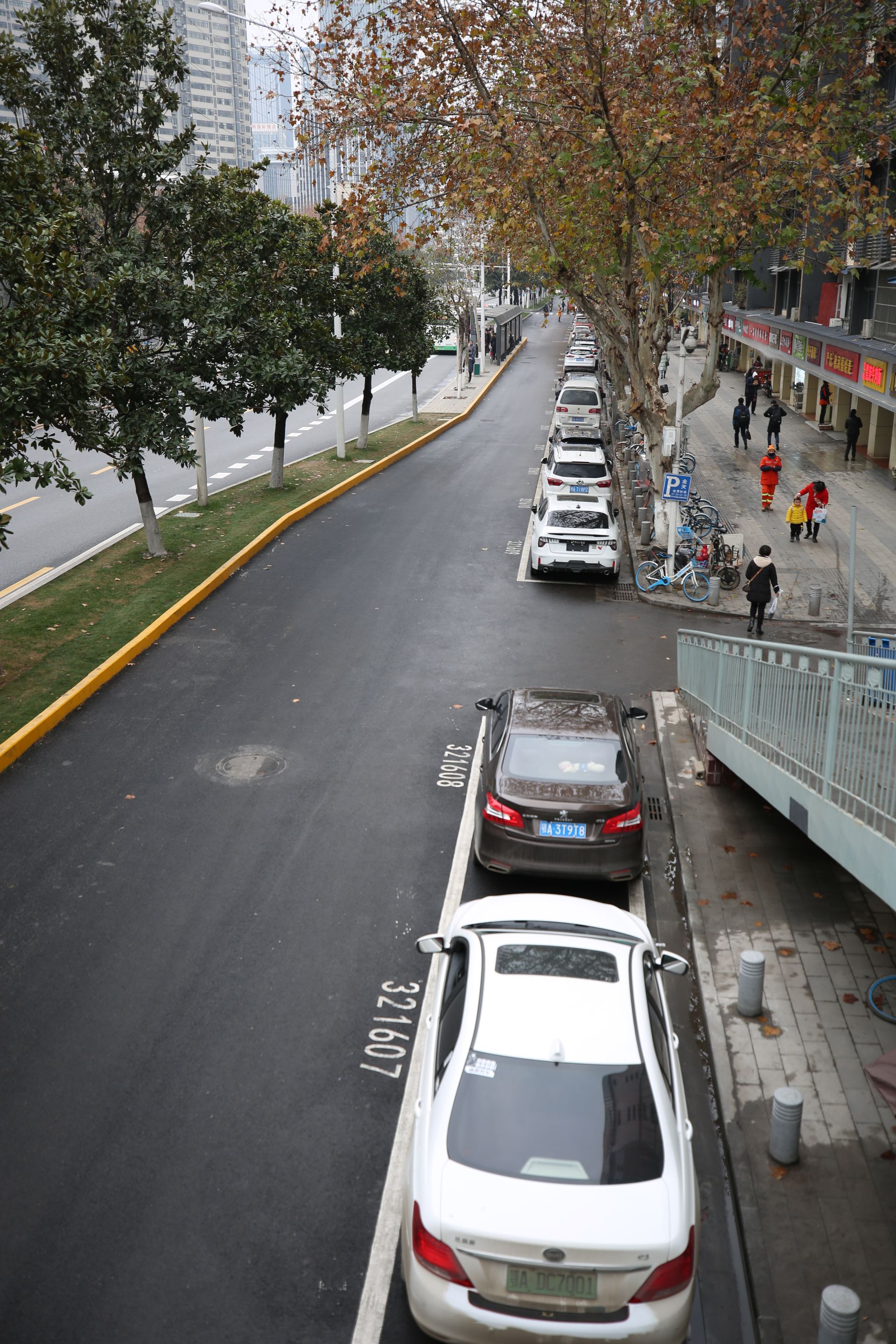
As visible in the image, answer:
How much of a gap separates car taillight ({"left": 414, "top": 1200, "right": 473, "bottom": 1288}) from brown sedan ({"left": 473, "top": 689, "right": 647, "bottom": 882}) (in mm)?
4481

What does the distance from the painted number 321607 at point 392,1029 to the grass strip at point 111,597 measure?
22.1 ft

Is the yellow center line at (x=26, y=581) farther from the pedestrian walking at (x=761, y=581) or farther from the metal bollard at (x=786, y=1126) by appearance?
the metal bollard at (x=786, y=1126)

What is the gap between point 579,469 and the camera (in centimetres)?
2523

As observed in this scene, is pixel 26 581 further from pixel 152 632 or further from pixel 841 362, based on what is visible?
pixel 841 362

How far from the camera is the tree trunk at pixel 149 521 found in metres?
19.7

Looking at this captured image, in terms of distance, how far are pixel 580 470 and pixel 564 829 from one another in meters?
17.4

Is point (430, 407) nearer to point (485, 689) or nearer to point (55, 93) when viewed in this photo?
point (55, 93)

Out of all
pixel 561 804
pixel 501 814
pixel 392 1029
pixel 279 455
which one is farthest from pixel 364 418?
pixel 392 1029

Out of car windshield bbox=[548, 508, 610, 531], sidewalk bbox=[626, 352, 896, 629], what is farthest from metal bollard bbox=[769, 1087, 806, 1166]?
car windshield bbox=[548, 508, 610, 531]

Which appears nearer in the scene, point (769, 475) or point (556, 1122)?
point (556, 1122)

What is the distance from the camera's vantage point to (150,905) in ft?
30.3

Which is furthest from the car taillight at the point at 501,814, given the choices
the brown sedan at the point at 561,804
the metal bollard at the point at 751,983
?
the metal bollard at the point at 751,983

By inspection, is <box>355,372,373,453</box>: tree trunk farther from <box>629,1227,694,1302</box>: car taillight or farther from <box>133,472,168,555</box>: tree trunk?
<box>629,1227,694,1302</box>: car taillight

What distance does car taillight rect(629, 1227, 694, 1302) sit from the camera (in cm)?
468
